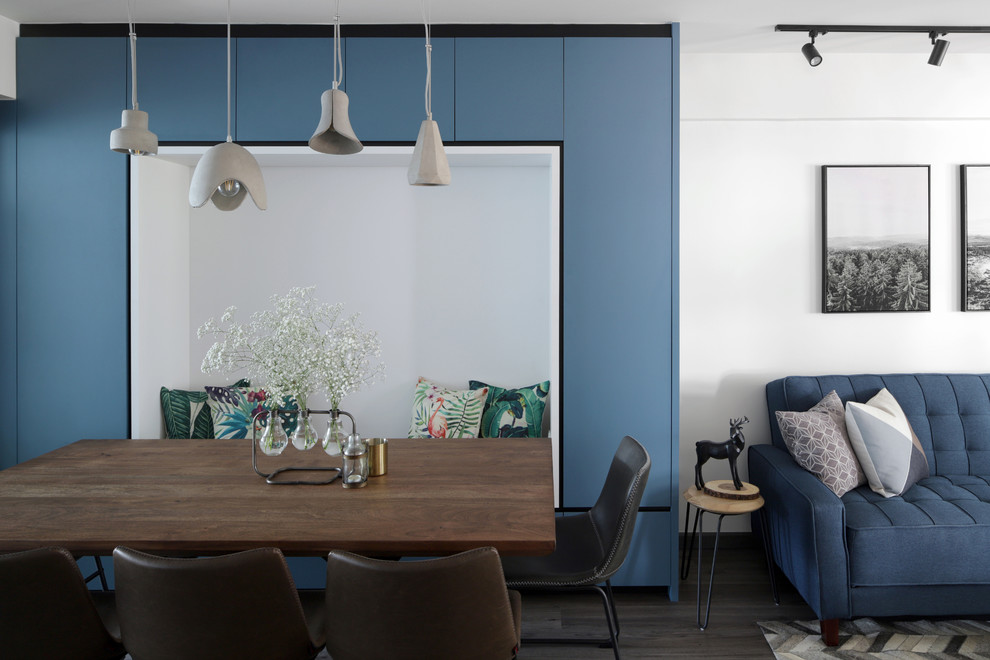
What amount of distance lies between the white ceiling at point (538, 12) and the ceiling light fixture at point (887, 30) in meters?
0.03

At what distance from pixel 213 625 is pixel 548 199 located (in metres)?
2.57

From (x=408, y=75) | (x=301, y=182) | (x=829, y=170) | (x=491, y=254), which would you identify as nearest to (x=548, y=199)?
(x=491, y=254)

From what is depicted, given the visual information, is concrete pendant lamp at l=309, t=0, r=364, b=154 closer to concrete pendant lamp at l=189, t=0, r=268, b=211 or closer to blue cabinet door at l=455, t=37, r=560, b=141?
concrete pendant lamp at l=189, t=0, r=268, b=211

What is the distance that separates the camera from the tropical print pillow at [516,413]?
120 inches

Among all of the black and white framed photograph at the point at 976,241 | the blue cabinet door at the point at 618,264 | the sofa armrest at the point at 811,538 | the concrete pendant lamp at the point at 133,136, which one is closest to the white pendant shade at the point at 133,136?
the concrete pendant lamp at the point at 133,136

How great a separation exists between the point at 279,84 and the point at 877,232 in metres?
3.23

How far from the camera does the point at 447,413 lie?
122 inches

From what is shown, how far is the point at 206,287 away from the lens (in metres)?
3.36

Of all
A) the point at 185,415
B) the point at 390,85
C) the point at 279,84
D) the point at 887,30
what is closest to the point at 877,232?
the point at 887,30

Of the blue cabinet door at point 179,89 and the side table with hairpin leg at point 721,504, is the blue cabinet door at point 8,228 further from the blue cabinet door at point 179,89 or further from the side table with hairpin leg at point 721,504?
the side table with hairpin leg at point 721,504

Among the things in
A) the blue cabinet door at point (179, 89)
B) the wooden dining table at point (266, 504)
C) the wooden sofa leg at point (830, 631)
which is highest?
the blue cabinet door at point (179, 89)

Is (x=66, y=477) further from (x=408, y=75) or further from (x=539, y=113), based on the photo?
(x=539, y=113)

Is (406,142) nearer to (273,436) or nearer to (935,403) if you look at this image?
(273,436)

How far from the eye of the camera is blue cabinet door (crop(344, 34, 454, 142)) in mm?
2826
